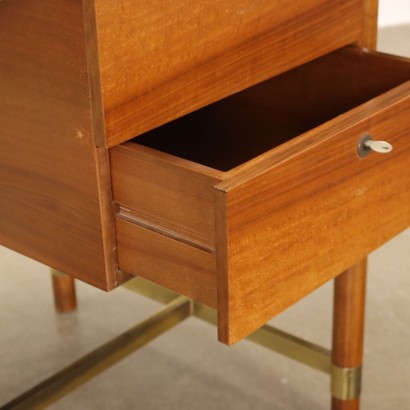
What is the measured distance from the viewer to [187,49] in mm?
1102

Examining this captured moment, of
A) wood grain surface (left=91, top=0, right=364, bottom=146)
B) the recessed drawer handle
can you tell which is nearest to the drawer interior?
wood grain surface (left=91, top=0, right=364, bottom=146)

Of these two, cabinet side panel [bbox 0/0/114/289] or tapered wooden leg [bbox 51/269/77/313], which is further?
tapered wooden leg [bbox 51/269/77/313]

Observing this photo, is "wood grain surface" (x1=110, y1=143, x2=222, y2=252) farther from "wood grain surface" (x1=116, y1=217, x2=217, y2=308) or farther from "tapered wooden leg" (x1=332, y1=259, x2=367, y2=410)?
"tapered wooden leg" (x1=332, y1=259, x2=367, y2=410)

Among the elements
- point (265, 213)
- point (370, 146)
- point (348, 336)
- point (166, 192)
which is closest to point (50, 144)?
point (166, 192)

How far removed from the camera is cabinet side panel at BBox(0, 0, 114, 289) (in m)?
1.04

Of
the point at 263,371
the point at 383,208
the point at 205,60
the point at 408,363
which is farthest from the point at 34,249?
the point at 408,363

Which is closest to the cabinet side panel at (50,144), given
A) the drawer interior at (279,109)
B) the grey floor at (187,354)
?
the drawer interior at (279,109)

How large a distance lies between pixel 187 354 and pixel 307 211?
83 centimetres

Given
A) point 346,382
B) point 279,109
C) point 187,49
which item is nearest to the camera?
point 187,49

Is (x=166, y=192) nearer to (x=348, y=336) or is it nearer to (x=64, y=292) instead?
(x=348, y=336)

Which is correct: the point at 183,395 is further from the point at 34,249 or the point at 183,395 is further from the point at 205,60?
the point at 205,60

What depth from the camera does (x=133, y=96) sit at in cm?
A: 105

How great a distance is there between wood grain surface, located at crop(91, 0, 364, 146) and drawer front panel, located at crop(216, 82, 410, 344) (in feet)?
0.51

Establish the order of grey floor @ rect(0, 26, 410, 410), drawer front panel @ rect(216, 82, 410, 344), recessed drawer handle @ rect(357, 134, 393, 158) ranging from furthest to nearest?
grey floor @ rect(0, 26, 410, 410), recessed drawer handle @ rect(357, 134, 393, 158), drawer front panel @ rect(216, 82, 410, 344)
